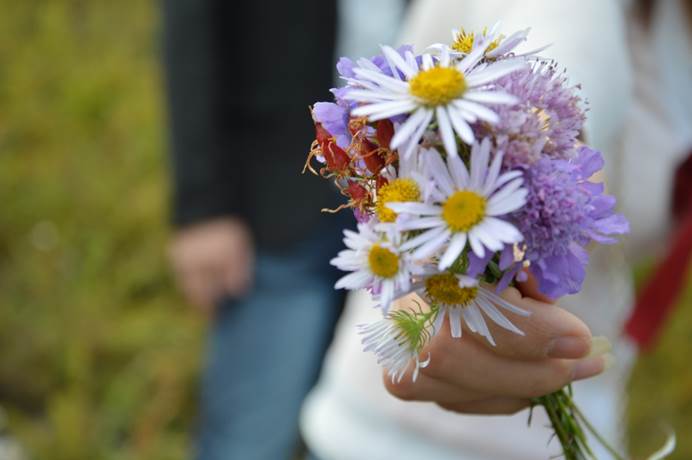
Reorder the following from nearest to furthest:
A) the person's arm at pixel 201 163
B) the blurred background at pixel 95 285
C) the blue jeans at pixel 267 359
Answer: the person's arm at pixel 201 163 < the blue jeans at pixel 267 359 < the blurred background at pixel 95 285

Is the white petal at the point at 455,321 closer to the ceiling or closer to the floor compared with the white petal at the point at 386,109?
closer to the floor

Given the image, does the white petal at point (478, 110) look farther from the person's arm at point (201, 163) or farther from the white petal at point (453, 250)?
the person's arm at point (201, 163)

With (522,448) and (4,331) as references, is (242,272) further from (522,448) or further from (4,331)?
(522,448)

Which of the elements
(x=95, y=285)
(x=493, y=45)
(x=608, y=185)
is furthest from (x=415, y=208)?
(x=95, y=285)

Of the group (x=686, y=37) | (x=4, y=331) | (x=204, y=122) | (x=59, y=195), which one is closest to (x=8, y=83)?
(x=59, y=195)

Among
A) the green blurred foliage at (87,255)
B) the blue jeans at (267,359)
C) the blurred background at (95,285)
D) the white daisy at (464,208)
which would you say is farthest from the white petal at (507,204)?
the green blurred foliage at (87,255)

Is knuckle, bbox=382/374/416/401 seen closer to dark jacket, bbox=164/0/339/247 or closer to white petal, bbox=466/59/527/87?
white petal, bbox=466/59/527/87
